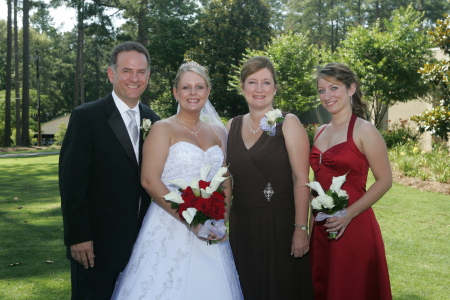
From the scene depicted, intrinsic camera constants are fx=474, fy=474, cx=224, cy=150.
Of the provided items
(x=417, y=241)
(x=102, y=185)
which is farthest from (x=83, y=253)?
(x=417, y=241)

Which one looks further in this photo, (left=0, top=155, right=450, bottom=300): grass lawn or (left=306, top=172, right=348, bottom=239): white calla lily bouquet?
(left=0, top=155, right=450, bottom=300): grass lawn

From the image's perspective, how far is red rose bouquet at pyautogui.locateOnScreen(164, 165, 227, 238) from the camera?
3770mm

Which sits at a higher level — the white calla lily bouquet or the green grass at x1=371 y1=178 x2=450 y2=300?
the white calla lily bouquet

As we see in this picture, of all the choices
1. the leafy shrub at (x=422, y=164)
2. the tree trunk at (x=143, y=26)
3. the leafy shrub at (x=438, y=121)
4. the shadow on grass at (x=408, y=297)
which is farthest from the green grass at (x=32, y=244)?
the tree trunk at (x=143, y=26)

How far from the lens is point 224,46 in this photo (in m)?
35.1

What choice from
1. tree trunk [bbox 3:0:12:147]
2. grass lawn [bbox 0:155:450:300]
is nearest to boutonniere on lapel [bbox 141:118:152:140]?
grass lawn [bbox 0:155:450:300]

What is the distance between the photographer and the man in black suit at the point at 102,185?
3.99 metres

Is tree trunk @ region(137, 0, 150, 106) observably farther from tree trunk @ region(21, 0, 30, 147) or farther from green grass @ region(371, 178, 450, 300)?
green grass @ region(371, 178, 450, 300)

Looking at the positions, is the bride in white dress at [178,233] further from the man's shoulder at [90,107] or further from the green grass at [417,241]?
the green grass at [417,241]

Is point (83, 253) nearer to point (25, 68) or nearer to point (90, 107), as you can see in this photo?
point (90, 107)

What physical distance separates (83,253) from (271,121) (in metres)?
2.01

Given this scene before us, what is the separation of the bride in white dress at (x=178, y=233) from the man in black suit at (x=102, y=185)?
0.45 feet

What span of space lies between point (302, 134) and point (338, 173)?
48cm

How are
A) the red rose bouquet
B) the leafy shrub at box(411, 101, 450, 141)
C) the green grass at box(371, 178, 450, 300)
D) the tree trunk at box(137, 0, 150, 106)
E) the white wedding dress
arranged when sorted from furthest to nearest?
1. the tree trunk at box(137, 0, 150, 106)
2. the leafy shrub at box(411, 101, 450, 141)
3. the green grass at box(371, 178, 450, 300)
4. the white wedding dress
5. the red rose bouquet
